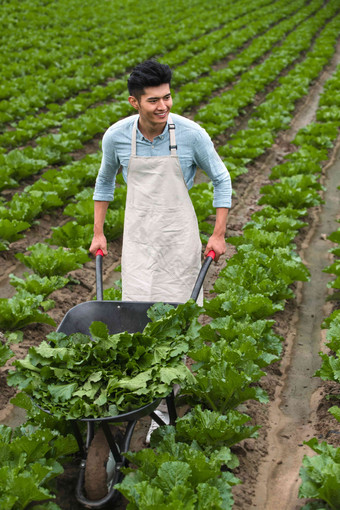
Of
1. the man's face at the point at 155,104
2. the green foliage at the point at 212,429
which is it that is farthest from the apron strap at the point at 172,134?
the green foliage at the point at 212,429

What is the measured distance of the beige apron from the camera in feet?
12.6

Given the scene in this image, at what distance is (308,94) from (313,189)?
791 centimetres

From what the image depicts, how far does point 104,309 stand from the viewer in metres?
3.63

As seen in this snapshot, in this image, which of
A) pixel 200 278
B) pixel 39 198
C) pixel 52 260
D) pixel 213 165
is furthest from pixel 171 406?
pixel 39 198

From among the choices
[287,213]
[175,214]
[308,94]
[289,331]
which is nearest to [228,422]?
[175,214]

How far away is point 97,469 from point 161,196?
1.74m

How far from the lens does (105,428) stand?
3.04m

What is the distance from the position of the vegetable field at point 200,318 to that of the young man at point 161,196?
1.89 feet

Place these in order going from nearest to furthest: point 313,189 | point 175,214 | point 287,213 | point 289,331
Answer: point 175,214 → point 289,331 → point 287,213 → point 313,189

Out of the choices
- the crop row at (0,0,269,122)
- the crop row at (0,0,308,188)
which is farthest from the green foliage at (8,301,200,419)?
the crop row at (0,0,269,122)

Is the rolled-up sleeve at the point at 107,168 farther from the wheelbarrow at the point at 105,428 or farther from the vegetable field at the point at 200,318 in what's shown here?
the vegetable field at the point at 200,318

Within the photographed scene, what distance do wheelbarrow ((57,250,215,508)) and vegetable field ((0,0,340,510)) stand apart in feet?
0.34

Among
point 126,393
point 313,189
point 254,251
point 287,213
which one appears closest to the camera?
point 126,393

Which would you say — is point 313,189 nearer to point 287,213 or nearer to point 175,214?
point 287,213
